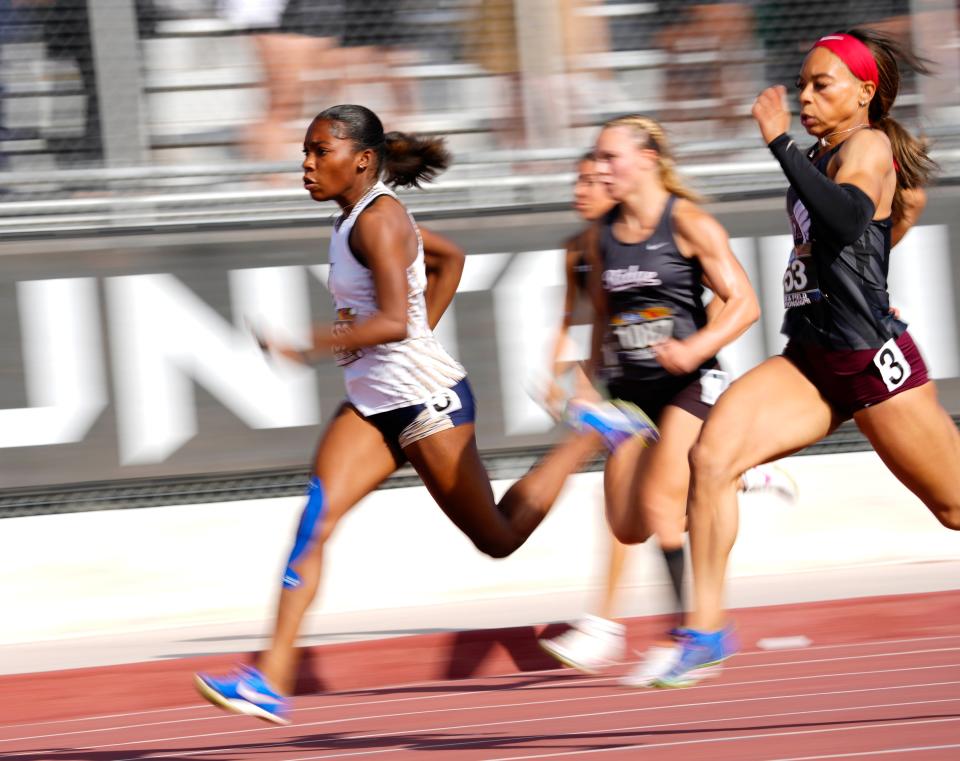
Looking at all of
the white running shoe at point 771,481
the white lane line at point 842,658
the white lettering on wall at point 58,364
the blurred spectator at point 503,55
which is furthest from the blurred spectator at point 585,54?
the white lane line at point 842,658

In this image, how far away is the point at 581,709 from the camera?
16.9 feet

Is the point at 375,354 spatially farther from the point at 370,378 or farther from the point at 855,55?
the point at 855,55

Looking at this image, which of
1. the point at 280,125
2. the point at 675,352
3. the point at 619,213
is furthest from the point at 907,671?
the point at 280,125

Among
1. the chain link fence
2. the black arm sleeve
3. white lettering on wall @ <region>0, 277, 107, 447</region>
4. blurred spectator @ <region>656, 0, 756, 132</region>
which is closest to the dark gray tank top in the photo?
the black arm sleeve

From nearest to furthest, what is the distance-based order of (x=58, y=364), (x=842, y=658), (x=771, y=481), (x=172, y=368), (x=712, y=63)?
(x=842, y=658)
(x=771, y=481)
(x=58, y=364)
(x=172, y=368)
(x=712, y=63)

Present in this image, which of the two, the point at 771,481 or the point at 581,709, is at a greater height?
the point at 771,481

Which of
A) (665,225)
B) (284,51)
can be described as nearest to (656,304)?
(665,225)

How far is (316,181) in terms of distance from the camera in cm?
471

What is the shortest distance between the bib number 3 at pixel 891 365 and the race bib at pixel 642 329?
103 centimetres

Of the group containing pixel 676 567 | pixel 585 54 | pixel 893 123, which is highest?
pixel 585 54

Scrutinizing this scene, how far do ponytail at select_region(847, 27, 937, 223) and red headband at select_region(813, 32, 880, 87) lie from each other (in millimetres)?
37

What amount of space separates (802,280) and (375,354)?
4.17ft

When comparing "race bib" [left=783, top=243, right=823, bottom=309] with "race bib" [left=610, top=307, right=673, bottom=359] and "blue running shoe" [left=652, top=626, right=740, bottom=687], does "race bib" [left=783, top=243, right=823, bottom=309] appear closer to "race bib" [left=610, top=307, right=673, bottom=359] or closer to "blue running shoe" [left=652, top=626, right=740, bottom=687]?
"race bib" [left=610, top=307, right=673, bottom=359]

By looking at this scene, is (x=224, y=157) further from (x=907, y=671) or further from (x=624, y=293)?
(x=907, y=671)
